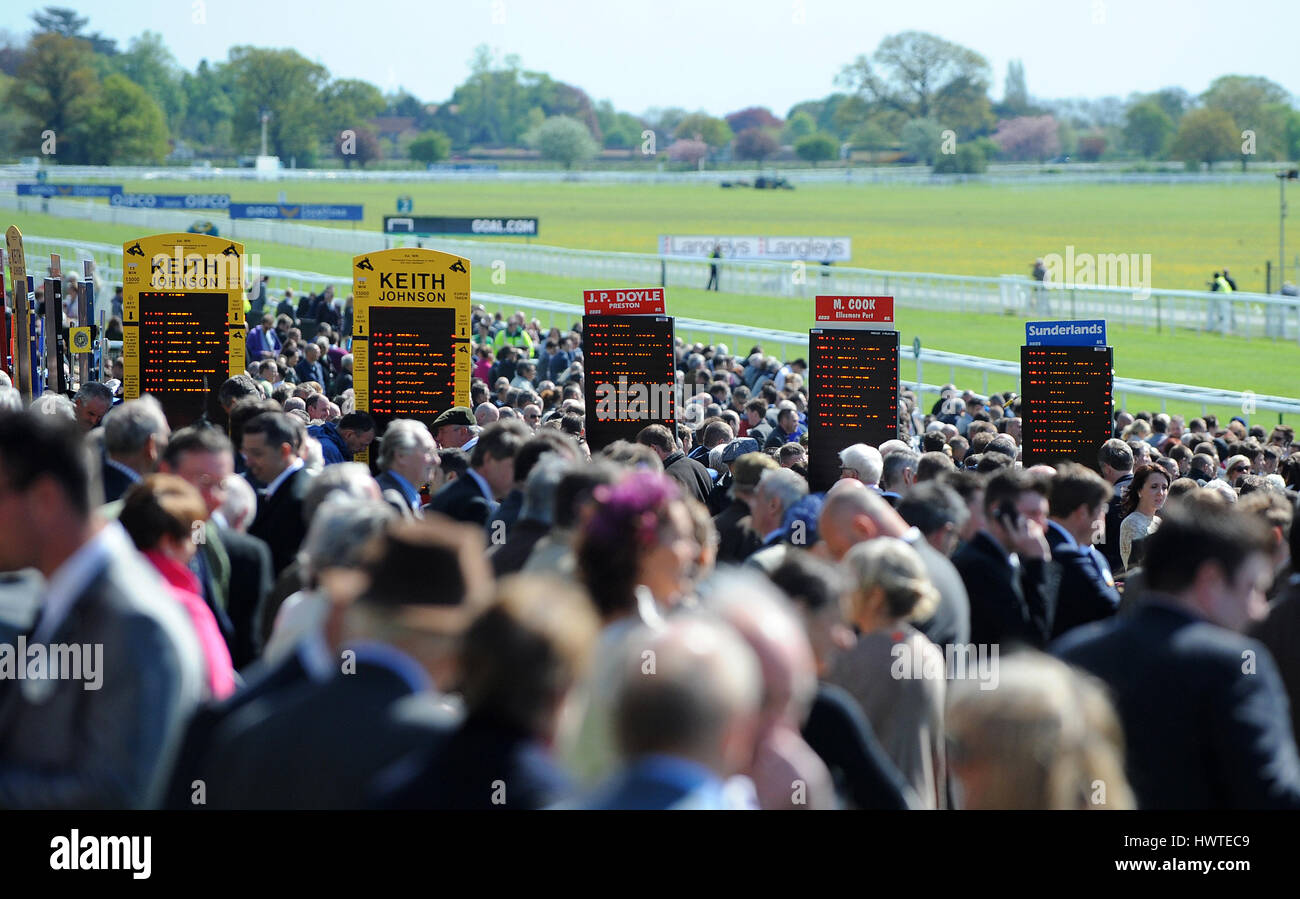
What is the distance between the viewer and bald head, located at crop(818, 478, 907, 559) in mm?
5277

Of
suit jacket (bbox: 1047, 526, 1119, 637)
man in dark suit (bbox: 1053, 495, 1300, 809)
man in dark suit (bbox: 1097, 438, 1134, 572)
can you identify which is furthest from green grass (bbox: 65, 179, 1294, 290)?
man in dark suit (bbox: 1053, 495, 1300, 809)

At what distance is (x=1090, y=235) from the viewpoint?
224ft

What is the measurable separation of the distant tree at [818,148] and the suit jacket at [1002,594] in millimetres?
141142

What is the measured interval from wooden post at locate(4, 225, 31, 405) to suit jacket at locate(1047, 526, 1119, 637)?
27.2ft

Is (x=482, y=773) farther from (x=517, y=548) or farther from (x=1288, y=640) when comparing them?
(x=1288, y=640)

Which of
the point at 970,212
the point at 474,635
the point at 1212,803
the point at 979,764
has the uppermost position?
the point at 970,212

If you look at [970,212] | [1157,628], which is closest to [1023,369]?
[1157,628]

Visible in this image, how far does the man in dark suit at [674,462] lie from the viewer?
8931 millimetres

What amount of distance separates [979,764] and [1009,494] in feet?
9.00

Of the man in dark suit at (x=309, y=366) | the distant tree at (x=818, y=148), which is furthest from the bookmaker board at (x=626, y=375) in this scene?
the distant tree at (x=818, y=148)

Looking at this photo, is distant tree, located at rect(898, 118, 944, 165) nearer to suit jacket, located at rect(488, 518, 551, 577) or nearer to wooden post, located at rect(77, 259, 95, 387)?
wooden post, located at rect(77, 259, 95, 387)

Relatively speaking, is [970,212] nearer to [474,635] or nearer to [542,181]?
[542,181]

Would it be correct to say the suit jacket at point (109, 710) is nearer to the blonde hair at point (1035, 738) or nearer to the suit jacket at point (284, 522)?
the blonde hair at point (1035, 738)

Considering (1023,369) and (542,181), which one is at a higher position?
(542,181)
